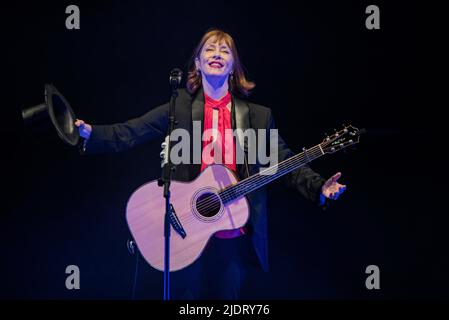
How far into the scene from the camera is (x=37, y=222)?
3.96 m

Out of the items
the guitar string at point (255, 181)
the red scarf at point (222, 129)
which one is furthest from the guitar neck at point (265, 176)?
the red scarf at point (222, 129)

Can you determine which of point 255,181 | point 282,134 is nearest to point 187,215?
point 255,181

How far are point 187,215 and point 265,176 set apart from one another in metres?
0.51

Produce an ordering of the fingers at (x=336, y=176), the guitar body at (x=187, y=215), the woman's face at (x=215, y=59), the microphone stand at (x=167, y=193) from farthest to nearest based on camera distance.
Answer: the woman's face at (x=215, y=59) → the guitar body at (x=187, y=215) → the fingers at (x=336, y=176) → the microphone stand at (x=167, y=193)

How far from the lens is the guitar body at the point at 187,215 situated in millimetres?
3248

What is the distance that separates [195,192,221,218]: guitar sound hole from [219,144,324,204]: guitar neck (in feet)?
0.18

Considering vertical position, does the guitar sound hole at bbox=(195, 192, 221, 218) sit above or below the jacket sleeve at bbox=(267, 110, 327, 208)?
below

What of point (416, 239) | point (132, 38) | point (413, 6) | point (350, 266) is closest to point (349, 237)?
point (350, 266)

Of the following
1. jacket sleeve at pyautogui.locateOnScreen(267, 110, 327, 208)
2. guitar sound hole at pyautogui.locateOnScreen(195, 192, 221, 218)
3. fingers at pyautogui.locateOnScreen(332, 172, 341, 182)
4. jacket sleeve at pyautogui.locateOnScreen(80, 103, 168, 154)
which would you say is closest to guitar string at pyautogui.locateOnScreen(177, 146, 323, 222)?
guitar sound hole at pyautogui.locateOnScreen(195, 192, 221, 218)

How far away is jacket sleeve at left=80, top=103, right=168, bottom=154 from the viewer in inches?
134

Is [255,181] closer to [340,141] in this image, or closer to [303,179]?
[303,179]

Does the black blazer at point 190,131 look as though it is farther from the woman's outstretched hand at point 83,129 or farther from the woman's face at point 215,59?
the woman's face at point 215,59

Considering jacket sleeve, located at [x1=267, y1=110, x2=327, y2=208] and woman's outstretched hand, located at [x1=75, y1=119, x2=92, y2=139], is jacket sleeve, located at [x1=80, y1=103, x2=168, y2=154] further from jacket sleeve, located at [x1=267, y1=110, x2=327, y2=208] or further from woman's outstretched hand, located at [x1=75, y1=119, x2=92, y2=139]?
jacket sleeve, located at [x1=267, y1=110, x2=327, y2=208]

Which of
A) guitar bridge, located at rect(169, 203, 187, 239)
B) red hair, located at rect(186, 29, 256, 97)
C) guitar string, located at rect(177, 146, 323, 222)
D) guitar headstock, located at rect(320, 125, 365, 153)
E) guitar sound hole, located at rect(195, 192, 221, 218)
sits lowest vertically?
guitar bridge, located at rect(169, 203, 187, 239)
